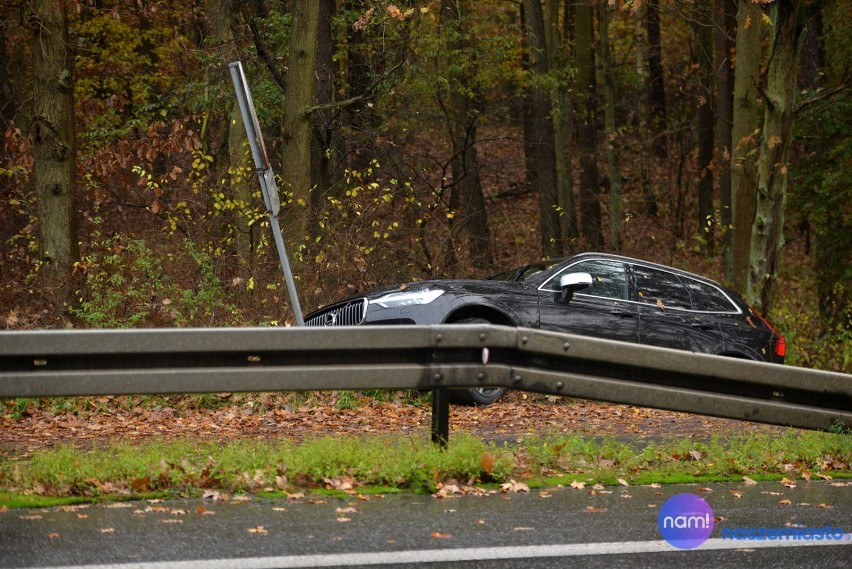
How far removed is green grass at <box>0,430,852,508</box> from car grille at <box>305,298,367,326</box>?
4447 millimetres

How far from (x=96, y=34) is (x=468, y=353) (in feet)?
85.3

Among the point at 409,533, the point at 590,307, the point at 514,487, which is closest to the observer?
the point at 409,533

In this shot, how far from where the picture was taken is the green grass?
620 cm

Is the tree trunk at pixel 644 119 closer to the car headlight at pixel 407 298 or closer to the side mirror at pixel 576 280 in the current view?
the side mirror at pixel 576 280

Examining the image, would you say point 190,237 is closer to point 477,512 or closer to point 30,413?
point 30,413

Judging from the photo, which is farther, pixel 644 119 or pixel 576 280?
pixel 644 119

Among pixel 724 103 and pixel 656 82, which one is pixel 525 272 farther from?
pixel 656 82

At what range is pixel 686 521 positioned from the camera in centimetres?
574

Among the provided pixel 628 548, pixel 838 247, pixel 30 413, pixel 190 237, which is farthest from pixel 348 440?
pixel 838 247

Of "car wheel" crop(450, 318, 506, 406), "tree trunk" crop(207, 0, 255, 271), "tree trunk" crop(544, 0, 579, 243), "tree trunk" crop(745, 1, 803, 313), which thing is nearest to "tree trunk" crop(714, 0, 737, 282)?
"tree trunk" crop(544, 0, 579, 243)

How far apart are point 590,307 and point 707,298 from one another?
5.77ft

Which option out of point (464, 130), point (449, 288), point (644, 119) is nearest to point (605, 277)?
point (449, 288)

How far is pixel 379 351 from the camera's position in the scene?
258 inches

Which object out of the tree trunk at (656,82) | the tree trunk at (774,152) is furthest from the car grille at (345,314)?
the tree trunk at (656,82)
